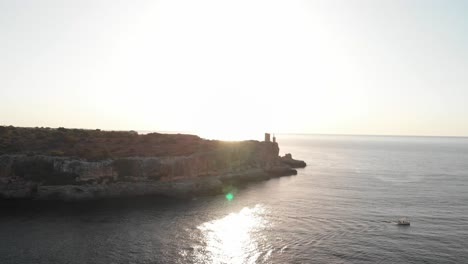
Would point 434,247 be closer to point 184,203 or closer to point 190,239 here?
point 190,239

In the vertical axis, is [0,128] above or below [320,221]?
above

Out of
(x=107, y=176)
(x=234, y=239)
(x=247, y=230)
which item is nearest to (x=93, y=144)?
(x=107, y=176)

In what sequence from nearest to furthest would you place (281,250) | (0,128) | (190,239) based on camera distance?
(281,250), (190,239), (0,128)

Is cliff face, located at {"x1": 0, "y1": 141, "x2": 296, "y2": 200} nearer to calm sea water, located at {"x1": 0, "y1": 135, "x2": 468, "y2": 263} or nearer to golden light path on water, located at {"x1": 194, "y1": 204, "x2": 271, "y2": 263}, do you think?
calm sea water, located at {"x1": 0, "y1": 135, "x2": 468, "y2": 263}

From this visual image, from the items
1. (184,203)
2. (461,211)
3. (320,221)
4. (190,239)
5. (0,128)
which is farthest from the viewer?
(0,128)

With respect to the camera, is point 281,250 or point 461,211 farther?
point 461,211

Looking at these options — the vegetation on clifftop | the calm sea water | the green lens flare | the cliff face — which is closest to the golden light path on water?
the calm sea water

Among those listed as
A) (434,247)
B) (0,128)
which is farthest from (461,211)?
(0,128)
